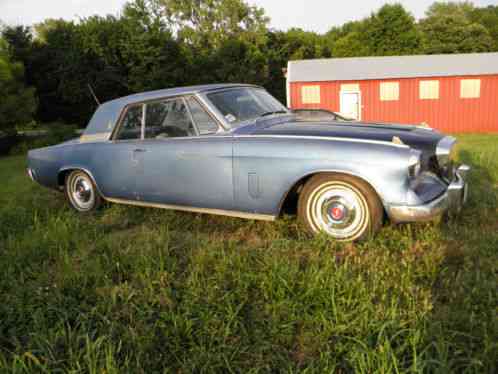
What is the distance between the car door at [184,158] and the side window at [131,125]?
0.13 m

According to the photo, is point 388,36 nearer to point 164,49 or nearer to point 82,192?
point 164,49

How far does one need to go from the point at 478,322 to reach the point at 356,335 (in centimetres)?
68

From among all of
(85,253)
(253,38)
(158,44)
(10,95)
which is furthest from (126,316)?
(253,38)

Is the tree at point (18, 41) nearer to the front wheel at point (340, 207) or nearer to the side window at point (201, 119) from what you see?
the side window at point (201, 119)

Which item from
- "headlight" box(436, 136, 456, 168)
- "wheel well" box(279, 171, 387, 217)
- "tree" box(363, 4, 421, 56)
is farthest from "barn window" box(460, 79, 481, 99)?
"tree" box(363, 4, 421, 56)

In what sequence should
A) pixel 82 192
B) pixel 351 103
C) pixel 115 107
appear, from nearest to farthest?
pixel 115 107
pixel 82 192
pixel 351 103

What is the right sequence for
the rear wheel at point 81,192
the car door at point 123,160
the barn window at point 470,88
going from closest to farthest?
the car door at point 123,160, the rear wheel at point 81,192, the barn window at point 470,88

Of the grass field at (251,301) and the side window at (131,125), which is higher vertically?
the side window at (131,125)

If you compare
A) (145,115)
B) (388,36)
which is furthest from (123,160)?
(388,36)

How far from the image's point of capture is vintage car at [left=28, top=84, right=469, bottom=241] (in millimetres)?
3398

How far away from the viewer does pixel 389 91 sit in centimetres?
2019

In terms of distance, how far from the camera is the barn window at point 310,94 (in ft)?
68.0

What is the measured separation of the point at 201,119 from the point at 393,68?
1907 cm

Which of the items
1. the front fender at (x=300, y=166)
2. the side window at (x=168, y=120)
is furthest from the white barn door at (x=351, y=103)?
the front fender at (x=300, y=166)
